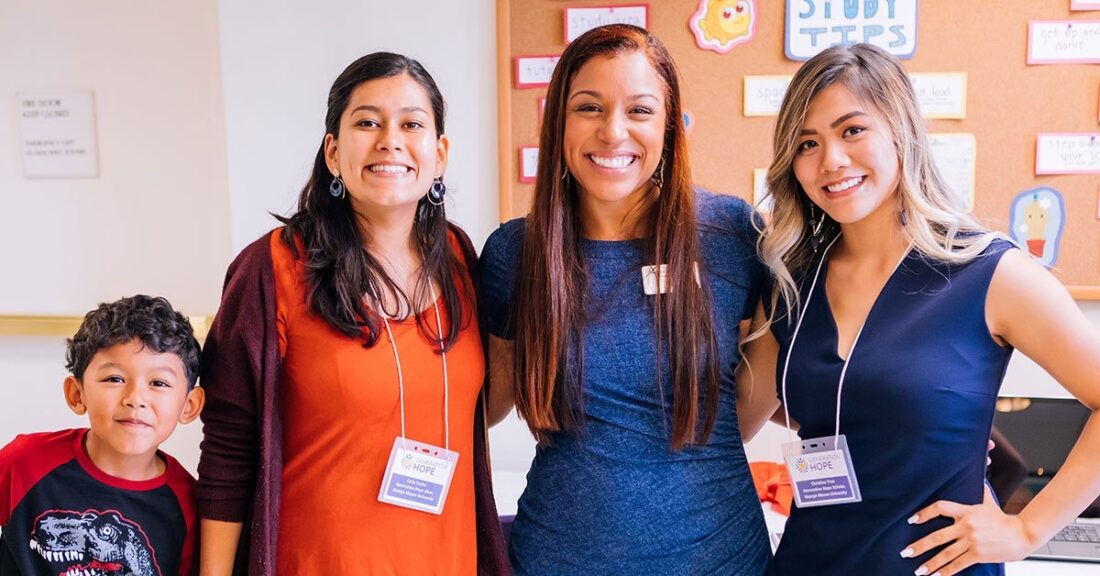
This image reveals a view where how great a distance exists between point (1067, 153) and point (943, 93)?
397mm

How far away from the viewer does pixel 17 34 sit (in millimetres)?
2898

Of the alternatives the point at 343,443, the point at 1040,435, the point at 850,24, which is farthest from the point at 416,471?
the point at 850,24

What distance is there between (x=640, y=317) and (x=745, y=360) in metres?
0.26

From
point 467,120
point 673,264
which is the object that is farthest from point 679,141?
point 467,120

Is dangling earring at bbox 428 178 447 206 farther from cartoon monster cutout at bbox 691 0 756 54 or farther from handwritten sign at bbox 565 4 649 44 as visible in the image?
cartoon monster cutout at bbox 691 0 756 54

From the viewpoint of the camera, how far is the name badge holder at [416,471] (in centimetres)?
131

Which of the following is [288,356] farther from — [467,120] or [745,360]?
[467,120]

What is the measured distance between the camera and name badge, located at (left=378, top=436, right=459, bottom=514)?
1308mm

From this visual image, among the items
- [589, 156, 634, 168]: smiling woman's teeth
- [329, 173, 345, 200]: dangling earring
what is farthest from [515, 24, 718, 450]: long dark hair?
[329, 173, 345, 200]: dangling earring

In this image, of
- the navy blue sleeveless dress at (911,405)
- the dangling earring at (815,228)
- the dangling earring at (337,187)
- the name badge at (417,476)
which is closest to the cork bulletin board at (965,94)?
the dangling earring at (815,228)

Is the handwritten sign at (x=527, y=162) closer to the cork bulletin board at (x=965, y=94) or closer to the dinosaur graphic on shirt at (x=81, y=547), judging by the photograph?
the cork bulletin board at (x=965, y=94)

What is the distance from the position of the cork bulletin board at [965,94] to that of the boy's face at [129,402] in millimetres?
1315

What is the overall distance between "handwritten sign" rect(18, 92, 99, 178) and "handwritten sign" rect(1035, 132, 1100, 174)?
3.17 metres

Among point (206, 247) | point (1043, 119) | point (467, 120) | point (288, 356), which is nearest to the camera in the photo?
point (288, 356)
